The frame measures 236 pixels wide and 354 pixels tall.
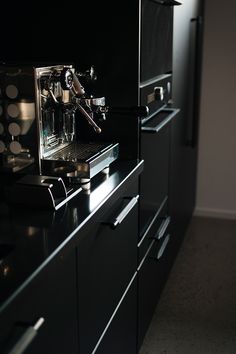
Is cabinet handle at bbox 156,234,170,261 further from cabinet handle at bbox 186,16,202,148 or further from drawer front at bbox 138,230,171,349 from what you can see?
cabinet handle at bbox 186,16,202,148

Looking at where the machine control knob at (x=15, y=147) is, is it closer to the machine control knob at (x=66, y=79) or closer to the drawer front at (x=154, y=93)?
the machine control knob at (x=66, y=79)

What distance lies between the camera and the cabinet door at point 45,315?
823mm

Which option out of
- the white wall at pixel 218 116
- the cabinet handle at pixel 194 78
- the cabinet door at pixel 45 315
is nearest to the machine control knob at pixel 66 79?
the cabinet door at pixel 45 315

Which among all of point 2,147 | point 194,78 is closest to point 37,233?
point 2,147

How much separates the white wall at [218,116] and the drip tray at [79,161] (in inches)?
72.1

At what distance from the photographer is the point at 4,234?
1.06 meters

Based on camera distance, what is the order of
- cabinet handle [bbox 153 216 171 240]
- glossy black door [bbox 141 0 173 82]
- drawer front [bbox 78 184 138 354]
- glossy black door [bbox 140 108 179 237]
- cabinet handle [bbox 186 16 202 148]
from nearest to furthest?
drawer front [bbox 78 184 138 354] → glossy black door [bbox 141 0 173 82] → glossy black door [bbox 140 108 179 237] → cabinet handle [bbox 153 216 171 240] → cabinet handle [bbox 186 16 202 148]

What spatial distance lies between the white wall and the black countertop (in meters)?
2.00

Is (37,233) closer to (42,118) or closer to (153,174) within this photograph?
(42,118)

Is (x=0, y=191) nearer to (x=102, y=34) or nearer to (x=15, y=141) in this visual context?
(x=15, y=141)

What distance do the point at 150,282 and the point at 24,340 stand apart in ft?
4.05

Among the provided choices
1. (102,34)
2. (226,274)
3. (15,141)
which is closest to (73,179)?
(15,141)

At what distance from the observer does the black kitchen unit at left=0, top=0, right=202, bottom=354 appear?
0.98 metres

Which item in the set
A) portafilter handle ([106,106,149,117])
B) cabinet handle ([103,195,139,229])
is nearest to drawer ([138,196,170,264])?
cabinet handle ([103,195,139,229])
